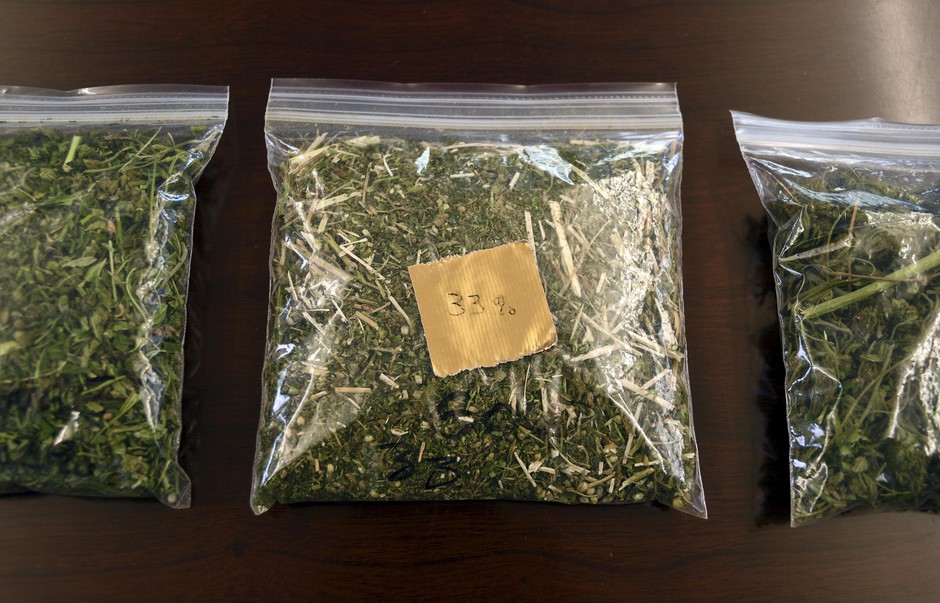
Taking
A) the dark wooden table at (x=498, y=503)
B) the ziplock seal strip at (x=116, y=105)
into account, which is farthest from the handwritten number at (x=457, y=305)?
the ziplock seal strip at (x=116, y=105)

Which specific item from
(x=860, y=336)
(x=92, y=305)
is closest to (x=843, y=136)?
(x=860, y=336)

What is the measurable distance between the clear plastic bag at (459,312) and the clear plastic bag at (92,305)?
0.61 ft

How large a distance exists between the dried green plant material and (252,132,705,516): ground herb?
23 cm

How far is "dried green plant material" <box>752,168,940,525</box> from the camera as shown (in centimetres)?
110

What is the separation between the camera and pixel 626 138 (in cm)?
129

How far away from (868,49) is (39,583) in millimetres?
2104

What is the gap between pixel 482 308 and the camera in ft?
3.65

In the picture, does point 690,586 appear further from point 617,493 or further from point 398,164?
point 398,164

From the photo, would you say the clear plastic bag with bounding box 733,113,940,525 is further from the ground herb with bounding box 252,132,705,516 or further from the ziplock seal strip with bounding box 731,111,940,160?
the ground herb with bounding box 252,132,705,516

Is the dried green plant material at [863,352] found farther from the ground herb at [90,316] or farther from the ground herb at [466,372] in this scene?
the ground herb at [90,316]

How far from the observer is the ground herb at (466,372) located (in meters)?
1.08

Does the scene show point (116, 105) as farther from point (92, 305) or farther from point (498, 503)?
point (498, 503)

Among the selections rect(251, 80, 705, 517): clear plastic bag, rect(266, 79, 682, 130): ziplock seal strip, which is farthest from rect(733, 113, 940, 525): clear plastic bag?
rect(266, 79, 682, 130): ziplock seal strip

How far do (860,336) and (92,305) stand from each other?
1.39m
